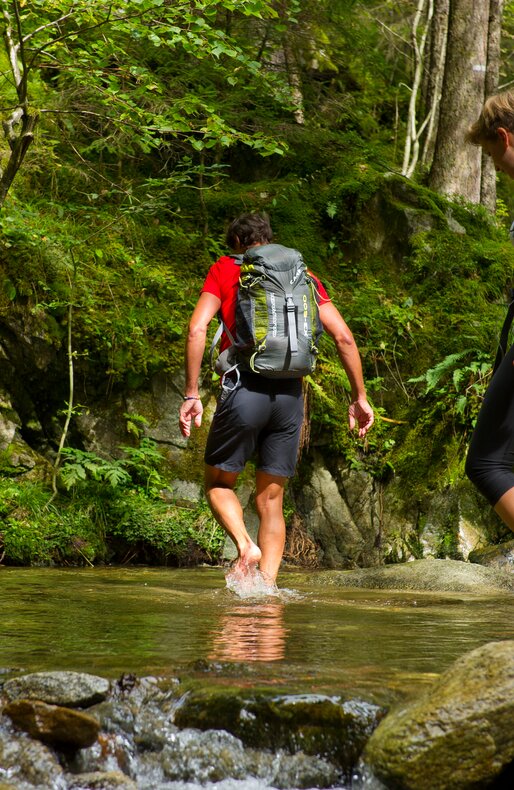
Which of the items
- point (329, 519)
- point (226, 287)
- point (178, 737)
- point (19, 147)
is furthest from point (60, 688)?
point (329, 519)

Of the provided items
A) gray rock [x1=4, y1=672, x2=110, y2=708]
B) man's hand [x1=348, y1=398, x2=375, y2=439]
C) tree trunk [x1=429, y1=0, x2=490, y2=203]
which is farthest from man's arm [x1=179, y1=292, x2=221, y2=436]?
tree trunk [x1=429, y1=0, x2=490, y2=203]

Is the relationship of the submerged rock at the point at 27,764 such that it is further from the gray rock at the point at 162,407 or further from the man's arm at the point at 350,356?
the gray rock at the point at 162,407

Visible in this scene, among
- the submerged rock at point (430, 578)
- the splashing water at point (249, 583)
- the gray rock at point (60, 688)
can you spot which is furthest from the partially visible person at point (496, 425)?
the submerged rock at point (430, 578)

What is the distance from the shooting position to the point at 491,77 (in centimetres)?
1534

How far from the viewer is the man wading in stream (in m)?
5.80

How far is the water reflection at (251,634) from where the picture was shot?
12.6 ft

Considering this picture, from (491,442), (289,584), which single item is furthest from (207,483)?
(491,442)

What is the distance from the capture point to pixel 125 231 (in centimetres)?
1163

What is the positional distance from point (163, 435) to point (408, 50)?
1402cm

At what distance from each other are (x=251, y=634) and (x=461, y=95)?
11.1m

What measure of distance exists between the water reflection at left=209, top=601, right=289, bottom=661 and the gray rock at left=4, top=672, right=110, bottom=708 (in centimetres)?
65

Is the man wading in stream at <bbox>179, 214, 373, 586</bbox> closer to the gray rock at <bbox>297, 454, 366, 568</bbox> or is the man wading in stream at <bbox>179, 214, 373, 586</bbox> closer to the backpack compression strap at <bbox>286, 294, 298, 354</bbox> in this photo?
the backpack compression strap at <bbox>286, 294, 298, 354</bbox>

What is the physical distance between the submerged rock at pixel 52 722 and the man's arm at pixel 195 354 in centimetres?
300

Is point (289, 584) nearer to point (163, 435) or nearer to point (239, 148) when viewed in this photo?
point (163, 435)
